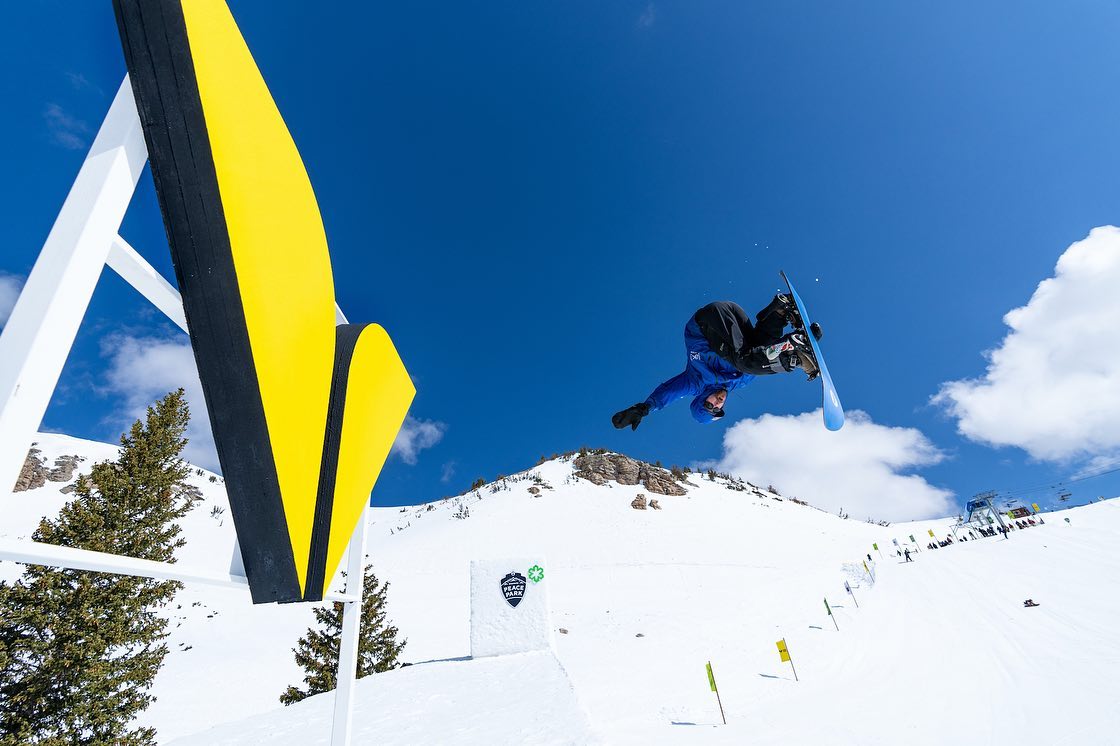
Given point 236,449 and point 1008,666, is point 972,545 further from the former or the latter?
point 236,449

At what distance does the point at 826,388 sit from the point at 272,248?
5.61 m

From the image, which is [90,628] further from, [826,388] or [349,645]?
[826,388]

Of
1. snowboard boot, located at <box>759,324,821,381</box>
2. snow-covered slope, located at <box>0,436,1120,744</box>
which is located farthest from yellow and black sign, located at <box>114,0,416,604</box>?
snowboard boot, located at <box>759,324,821,381</box>

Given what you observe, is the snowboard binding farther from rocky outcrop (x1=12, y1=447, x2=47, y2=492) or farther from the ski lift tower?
rocky outcrop (x1=12, y1=447, x2=47, y2=492)

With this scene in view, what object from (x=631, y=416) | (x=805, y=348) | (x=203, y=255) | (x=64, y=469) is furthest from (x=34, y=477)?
(x=805, y=348)

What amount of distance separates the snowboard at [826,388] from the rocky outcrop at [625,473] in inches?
1304

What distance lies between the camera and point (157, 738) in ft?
33.9

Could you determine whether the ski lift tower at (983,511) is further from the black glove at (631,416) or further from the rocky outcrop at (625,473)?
the black glove at (631,416)

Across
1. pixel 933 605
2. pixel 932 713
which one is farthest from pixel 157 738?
pixel 933 605

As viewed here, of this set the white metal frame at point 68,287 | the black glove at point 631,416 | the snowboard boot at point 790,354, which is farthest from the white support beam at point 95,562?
the black glove at point 631,416

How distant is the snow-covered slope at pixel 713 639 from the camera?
5941 millimetres

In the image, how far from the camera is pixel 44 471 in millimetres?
30391

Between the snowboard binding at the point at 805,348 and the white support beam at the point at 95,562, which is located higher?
the snowboard binding at the point at 805,348

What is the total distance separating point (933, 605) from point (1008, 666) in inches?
224
